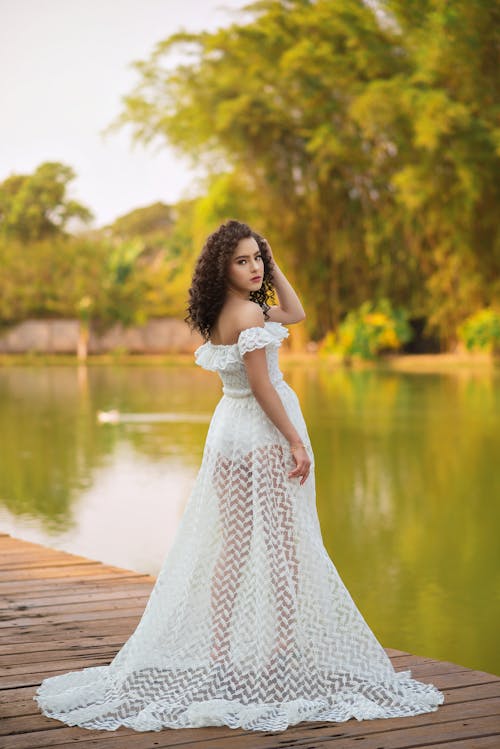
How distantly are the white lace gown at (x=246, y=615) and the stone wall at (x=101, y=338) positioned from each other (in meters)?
24.2

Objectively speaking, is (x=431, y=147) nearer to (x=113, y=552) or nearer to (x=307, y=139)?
(x=307, y=139)

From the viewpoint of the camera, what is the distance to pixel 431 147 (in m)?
18.1

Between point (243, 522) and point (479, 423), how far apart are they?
326 inches

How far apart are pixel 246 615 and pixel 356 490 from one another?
15.9 feet

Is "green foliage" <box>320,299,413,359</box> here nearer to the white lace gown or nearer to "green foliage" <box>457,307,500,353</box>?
"green foliage" <box>457,307,500,353</box>

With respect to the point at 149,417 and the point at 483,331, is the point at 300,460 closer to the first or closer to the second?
the point at 149,417

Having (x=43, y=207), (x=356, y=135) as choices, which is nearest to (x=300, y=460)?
(x=356, y=135)

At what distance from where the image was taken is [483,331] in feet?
64.8

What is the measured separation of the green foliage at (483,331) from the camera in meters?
19.6

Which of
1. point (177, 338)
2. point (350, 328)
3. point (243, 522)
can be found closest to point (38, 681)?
point (243, 522)

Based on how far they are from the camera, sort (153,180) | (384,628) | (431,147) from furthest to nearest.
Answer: (153,180)
(431,147)
(384,628)

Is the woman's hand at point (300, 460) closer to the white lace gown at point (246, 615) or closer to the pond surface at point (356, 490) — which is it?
the white lace gown at point (246, 615)

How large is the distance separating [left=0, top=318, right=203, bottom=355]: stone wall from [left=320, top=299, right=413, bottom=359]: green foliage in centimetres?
562

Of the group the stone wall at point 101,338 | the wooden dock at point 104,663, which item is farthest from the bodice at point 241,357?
the stone wall at point 101,338
